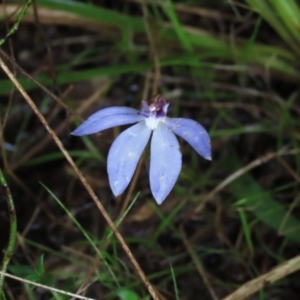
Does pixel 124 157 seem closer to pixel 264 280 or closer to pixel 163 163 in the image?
pixel 163 163

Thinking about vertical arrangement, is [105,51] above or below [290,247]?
above

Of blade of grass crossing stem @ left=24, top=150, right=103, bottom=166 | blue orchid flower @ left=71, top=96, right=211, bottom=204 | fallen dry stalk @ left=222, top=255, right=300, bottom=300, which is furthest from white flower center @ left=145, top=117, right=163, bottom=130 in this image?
blade of grass crossing stem @ left=24, top=150, right=103, bottom=166

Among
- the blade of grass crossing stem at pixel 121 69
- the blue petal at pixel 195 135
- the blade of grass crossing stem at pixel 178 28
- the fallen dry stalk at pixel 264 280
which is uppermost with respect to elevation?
the blade of grass crossing stem at pixel 178 28

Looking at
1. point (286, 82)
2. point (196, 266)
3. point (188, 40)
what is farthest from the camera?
point (286, 82)

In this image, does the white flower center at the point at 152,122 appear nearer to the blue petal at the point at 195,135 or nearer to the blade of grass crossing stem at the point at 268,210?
the blue petal at the point at 195,135

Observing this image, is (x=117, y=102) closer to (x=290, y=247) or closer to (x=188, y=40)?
(x=188, y=40)

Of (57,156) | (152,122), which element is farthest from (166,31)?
(152,122)

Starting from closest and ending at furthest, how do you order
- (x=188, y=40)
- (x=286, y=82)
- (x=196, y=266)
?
(x=196, y=266) → (x=188, y=40) → (x=286, y=82)

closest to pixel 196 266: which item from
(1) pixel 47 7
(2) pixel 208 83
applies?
(2) pixel 208 83

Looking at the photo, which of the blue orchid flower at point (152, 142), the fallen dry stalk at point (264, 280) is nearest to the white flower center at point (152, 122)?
the blue orchid flower at point (152, 142)
